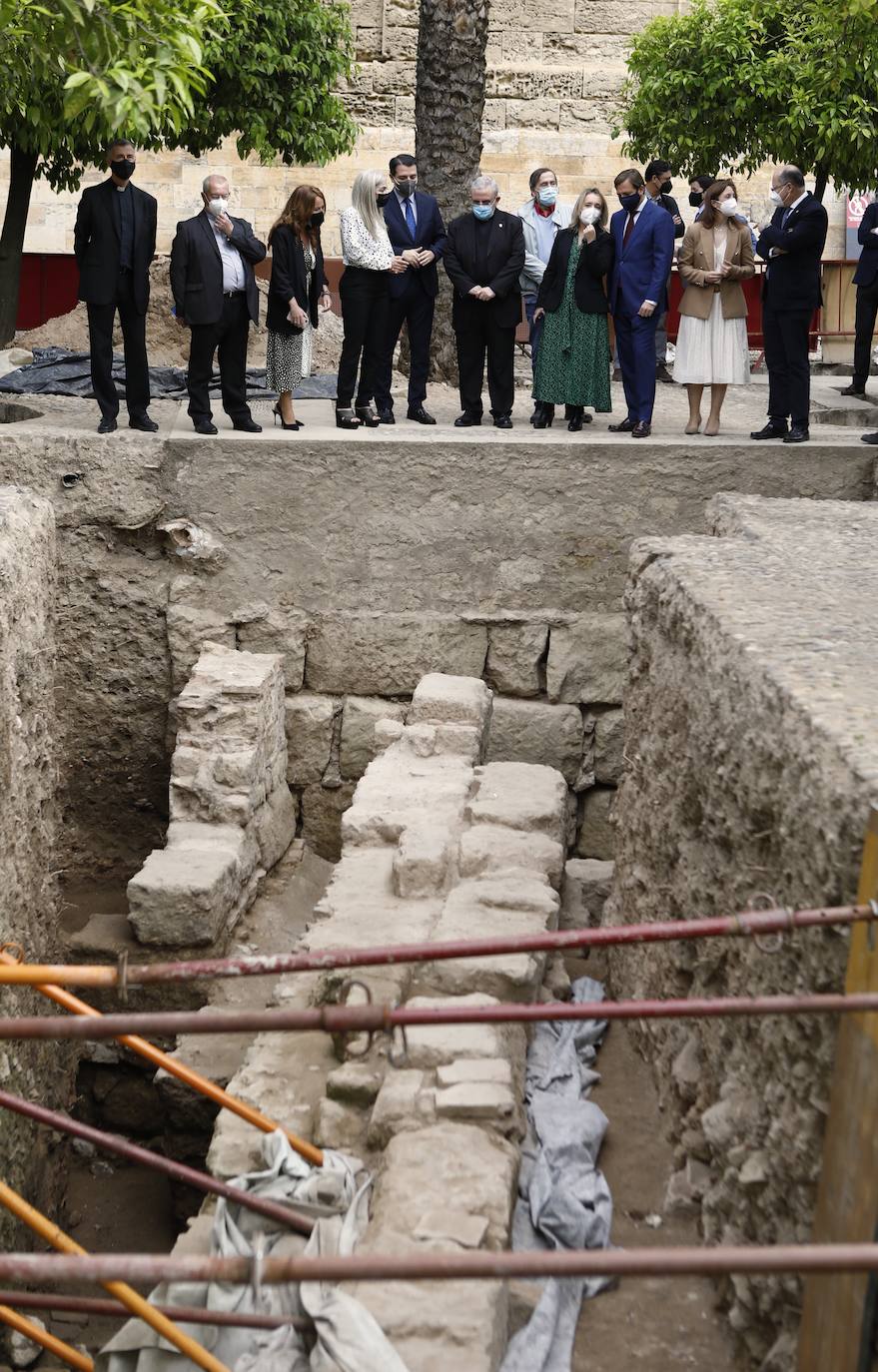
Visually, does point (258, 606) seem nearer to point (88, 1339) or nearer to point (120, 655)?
point (120, 655)

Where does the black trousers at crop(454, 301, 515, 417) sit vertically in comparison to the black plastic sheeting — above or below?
above

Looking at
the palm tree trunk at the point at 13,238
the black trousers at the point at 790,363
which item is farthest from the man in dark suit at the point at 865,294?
the palm tree trunk at the point at 13,238

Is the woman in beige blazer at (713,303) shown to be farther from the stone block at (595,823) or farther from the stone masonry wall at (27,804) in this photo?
the stone masonry wall at (27,804)

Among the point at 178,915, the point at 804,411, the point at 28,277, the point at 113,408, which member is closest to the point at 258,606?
the point at 113,408

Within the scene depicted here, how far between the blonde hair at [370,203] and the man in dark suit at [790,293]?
224cm

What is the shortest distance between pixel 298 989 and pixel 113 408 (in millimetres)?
4595

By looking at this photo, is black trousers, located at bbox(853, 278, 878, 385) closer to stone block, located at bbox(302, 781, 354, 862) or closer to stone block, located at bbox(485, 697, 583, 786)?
stone block, located at bbox(485, 697, 583, 786)

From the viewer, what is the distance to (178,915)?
22.6ft

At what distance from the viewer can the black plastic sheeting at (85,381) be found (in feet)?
34.7

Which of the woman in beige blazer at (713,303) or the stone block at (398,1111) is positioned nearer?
the stone block at (398,1111)

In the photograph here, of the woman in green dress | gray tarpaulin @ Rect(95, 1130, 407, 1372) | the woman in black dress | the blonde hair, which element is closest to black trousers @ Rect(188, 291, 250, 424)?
the woman in black dress

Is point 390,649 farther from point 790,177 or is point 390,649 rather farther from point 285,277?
point 790,177

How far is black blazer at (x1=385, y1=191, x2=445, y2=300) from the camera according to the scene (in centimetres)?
959

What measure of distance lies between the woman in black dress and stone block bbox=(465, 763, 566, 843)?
123 inches
